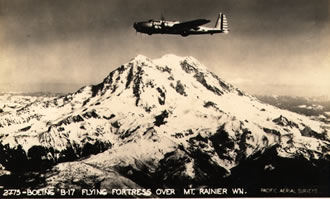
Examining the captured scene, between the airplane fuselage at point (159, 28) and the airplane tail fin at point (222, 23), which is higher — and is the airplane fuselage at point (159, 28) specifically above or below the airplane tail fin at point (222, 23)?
below

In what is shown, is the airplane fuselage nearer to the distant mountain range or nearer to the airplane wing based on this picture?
the airplane wing

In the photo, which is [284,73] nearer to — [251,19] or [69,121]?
[251,19]

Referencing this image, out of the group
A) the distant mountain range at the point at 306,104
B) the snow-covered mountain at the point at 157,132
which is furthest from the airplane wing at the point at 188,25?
the snow-covered mountain at the point at 157,132

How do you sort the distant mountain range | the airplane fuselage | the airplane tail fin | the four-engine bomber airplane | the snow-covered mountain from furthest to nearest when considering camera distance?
the snow-covered mountain < the distant mountain range < the airplane tail fin < the airplane fuselage < the four-engine bomber airplane

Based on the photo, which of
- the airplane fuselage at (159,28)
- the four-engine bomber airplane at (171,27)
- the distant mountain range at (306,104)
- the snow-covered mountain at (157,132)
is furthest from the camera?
the snow-covered mountain at (157,132)

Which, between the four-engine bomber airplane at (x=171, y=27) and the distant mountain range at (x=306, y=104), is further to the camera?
the distant mountain range at (x=306, y=104)

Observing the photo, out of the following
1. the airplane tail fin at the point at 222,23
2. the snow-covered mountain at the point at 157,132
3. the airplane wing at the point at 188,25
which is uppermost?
the airplane tail fin at the point at 222,23

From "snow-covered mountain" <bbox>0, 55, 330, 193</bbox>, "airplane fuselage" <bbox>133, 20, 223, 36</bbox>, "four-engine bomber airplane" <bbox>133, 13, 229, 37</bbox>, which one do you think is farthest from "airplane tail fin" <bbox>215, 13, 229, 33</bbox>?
"snow-covered mountain" <bbox>0, 55, 330, 193</bbox>

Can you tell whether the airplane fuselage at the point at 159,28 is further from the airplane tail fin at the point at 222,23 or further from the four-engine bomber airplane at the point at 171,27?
the airplane tail fin at the point at 222,23

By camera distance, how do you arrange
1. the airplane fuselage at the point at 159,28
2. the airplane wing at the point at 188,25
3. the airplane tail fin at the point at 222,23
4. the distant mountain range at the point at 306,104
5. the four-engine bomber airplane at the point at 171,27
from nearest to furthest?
the airplane wing at the point at 188,25, the four-engine bomber airplane at the point at 171,27, the airplane fuselage at the point at 159,28, the airplane tail fin at the point at 222,23, the distant mountain range at the point at 306,104
